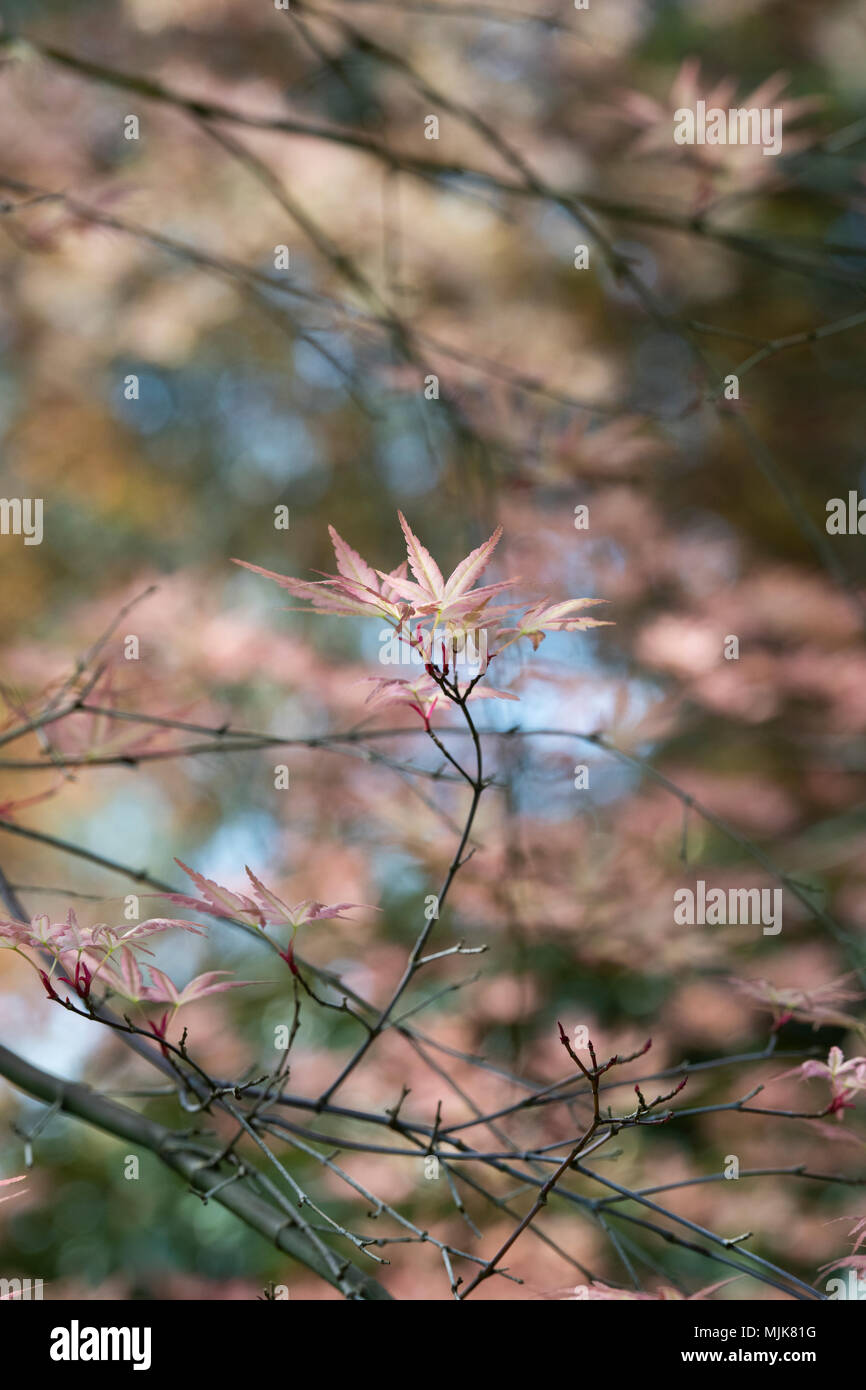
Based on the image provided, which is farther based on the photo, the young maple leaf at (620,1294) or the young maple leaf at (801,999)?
the young maple leaf at (801,999)

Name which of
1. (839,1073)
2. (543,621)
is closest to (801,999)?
(839,1073)

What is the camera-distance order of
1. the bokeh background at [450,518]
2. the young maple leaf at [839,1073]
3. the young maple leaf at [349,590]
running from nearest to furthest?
1. the young maple leaf at [349,590]
2. the young maple leaf at [839,1073]
3. the bokeh background at [450,518]

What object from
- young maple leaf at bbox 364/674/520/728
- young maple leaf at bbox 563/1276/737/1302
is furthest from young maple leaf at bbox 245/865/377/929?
young maple leaf at bbox 563/1276/737/1302

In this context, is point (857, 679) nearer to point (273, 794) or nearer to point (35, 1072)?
point (273, 794)

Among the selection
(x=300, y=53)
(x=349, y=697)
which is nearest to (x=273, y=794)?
(x=349, y=697)

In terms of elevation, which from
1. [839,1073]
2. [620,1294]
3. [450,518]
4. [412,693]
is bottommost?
[620,1294]

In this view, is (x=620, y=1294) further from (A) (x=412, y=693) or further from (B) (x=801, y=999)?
(A) (x=412, y=693)

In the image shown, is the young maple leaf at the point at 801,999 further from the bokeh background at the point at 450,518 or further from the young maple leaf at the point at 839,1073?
the bokeh background at the point at 450,518

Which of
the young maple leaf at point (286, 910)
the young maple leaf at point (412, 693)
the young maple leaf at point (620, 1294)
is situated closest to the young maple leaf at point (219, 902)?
the young maple leaf at point (286, 910)

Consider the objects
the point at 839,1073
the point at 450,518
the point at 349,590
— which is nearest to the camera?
the point at 349,590
